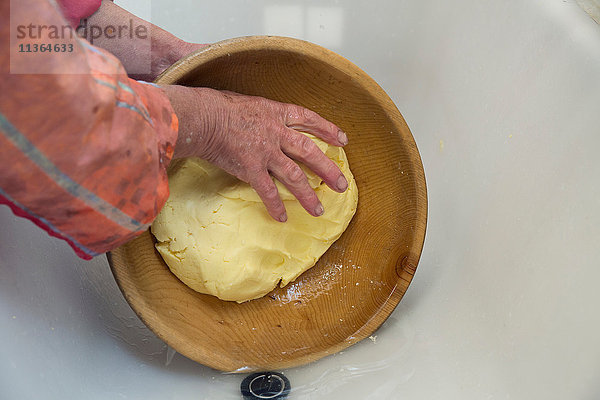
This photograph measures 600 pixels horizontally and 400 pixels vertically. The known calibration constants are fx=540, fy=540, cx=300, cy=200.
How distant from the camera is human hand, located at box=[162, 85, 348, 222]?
536mm

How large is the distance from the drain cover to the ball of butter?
12 centimetres

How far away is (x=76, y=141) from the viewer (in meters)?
0.37

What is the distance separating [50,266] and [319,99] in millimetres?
394

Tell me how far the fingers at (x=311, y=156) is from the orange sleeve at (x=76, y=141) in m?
0.18

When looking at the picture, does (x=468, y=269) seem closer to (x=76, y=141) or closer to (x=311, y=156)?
(x=311, y=156)

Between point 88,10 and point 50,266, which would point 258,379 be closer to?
point 50,266

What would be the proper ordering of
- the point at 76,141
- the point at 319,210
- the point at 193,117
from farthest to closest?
the point at 319,210 → the point at 193,117 → the point at 76,141

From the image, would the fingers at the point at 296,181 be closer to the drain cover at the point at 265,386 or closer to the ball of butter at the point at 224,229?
the ball of butter at the point at 224,229

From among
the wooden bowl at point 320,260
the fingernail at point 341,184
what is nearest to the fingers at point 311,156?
the fingernail at point 341,184

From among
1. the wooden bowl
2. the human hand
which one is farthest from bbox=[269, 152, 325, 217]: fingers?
the wooden bowl

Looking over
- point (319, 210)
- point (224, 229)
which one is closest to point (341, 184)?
point (319, 210)

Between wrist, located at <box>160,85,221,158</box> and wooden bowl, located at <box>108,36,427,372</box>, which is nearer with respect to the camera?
wrist, located at <box>160,85,221,158</box>

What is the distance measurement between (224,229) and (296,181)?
4.4 inches

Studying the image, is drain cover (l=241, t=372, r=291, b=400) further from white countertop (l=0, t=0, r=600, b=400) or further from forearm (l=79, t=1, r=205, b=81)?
forearm (l=79, t=1, r=205, b=81)
